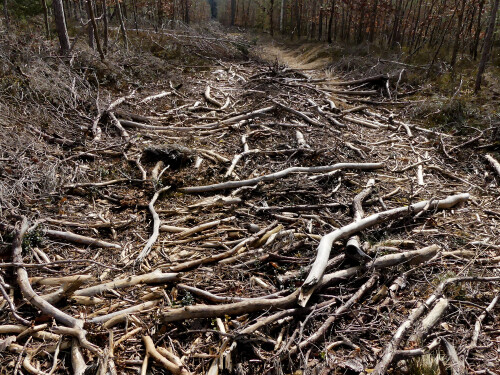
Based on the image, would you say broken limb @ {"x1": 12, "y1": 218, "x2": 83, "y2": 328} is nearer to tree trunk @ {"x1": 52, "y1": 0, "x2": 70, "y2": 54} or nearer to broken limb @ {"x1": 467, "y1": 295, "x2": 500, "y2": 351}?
broken limb @ {"x1": 467, "y1": 295, "x2": 500, "y2": 351}

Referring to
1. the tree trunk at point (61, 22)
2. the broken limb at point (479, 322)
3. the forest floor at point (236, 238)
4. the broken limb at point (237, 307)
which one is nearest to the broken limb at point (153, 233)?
the forest floor at point (236, 238)

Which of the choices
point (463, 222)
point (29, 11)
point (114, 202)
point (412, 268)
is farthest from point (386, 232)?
point (29, 11)

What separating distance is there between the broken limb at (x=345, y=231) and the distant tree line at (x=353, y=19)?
549 centimetres

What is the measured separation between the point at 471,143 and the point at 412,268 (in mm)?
4076

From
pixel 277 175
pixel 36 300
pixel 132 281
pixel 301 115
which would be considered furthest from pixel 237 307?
pixel 301 115

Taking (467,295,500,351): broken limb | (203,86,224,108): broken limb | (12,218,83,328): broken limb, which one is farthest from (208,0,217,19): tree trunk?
(467,295,500,351): broken limb

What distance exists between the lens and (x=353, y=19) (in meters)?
19.6

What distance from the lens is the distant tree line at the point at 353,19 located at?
33.9 feet

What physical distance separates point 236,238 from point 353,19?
1937 centimetres

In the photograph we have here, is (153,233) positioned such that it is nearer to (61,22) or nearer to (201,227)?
(201,227)

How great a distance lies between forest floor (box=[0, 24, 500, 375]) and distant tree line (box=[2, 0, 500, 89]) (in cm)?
373

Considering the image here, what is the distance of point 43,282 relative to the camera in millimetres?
2922

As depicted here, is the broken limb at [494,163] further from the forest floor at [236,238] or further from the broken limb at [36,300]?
A: the broken limb at [36,300]

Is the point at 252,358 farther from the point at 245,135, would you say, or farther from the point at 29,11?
the point at 29,11
